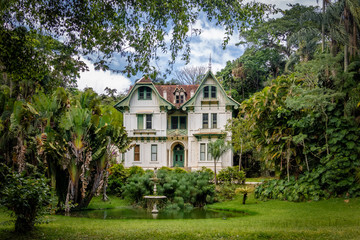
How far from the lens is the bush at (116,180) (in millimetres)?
22234

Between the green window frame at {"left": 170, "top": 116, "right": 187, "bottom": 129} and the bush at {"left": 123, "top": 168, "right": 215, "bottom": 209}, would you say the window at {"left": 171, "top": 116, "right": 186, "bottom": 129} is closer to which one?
the green window frame at {"left": 170, "top": 116, "right": 187, "bottom": 129}

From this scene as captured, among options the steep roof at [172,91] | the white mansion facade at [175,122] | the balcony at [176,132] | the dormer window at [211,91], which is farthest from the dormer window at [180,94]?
the balcony at [176,132]

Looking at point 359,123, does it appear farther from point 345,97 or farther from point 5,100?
point 5,100

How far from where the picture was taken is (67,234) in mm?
8945

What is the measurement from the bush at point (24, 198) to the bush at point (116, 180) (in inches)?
522

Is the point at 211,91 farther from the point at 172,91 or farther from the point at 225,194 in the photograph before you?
the point at 225,194

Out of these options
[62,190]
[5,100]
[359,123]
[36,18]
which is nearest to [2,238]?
[36,18]

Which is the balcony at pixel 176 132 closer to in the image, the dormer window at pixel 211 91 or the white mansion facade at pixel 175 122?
the white mansion facade at pixel 175 122

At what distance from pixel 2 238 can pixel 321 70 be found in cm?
1425

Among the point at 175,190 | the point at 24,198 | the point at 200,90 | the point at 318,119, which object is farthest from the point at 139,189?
the point at 200,90

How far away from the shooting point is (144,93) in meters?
34.8

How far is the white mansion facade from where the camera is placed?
33.4 metres

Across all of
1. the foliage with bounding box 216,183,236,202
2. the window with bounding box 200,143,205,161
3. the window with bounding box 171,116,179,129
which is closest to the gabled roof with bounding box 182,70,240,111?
the window with bounding box 171,116,179,129

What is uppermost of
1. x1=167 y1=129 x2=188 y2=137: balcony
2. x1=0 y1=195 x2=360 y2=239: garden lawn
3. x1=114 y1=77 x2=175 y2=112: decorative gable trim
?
x1=114 y1=77 x2=175 y2=112: decorative gable trim
